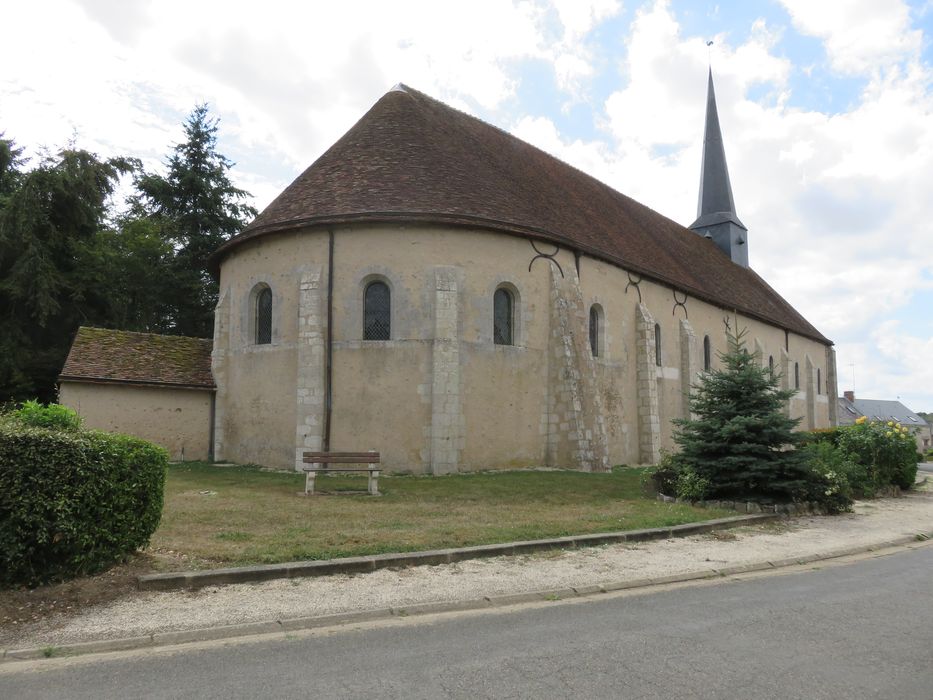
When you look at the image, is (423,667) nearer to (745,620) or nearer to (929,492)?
(745,620)

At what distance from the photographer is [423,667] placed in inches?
177

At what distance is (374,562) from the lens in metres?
7.10

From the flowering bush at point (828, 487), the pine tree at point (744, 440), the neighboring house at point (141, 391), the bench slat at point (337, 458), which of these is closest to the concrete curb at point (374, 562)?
the pine tree at point (744, 440)

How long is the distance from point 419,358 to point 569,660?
12068 millimetres

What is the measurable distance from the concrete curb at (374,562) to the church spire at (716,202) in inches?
1219

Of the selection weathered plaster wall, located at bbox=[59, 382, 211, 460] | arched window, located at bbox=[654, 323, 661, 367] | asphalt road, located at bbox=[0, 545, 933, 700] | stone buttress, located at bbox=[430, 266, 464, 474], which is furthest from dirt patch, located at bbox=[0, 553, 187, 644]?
arched window, located at bbox=[654, 323, 661, 367]

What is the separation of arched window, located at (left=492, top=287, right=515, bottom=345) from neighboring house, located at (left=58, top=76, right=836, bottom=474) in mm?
59

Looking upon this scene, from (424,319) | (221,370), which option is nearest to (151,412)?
(221,370)

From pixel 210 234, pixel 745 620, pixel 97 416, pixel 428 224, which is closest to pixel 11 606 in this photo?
pixel 745 620

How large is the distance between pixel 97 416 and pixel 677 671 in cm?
1766

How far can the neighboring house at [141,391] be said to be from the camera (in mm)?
17969

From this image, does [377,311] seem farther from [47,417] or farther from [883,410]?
[883,410]

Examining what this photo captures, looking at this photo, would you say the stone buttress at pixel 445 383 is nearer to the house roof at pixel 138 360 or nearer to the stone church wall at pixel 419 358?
the stone church wall at pixel 419 358

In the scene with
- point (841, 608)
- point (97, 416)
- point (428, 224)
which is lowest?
point (841, 608)
